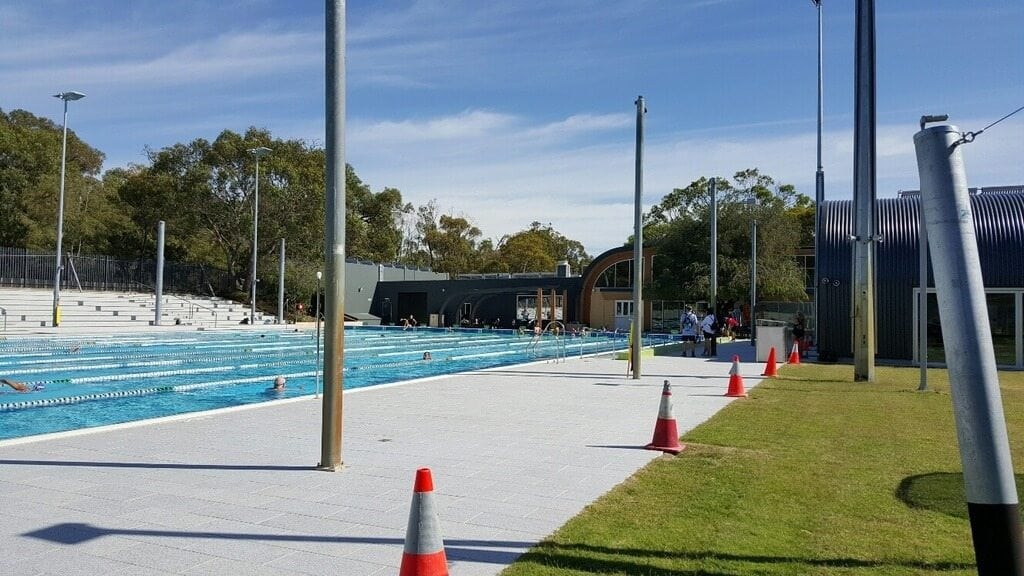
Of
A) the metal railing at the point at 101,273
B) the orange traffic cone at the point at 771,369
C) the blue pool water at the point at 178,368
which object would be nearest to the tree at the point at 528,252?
the metal railing at the point at 101,273

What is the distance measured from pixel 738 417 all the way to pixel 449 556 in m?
6.46

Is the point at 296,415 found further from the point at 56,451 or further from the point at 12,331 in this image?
the point at 12,331

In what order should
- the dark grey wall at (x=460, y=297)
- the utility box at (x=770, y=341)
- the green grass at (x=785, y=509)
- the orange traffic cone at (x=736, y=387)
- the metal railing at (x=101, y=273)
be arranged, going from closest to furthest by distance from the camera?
the green grass at (x=785, y=509), the orange traffic cone at (x=736, y=387), the utility box at (x=770, y=341), the metal railing at (x=101, y=273), the dark grey wall at (x=460, y=297)

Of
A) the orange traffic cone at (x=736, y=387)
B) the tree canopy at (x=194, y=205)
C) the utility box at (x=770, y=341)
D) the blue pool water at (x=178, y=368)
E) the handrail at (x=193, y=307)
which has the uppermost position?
the tree canopy at (x=194, y=205)

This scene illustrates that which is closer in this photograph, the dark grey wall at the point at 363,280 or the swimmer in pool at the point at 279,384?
the swimmer in pool at the point at 279,384

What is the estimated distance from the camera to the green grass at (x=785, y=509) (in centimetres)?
416

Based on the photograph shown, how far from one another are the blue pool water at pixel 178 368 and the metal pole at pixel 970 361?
35.7 ft

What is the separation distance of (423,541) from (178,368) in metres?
16.8

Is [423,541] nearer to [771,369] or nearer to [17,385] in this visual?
[17,385]

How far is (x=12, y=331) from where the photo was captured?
1066 inches

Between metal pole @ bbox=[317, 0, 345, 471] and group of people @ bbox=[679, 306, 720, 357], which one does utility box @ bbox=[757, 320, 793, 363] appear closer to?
group of people @ bbox=[679, 306, 720, 357]

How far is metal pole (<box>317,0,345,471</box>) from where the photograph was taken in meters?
6.51

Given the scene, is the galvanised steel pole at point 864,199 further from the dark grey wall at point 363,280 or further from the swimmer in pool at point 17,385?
the dark grey wall at point 363,280

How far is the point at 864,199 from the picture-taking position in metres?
15.5
